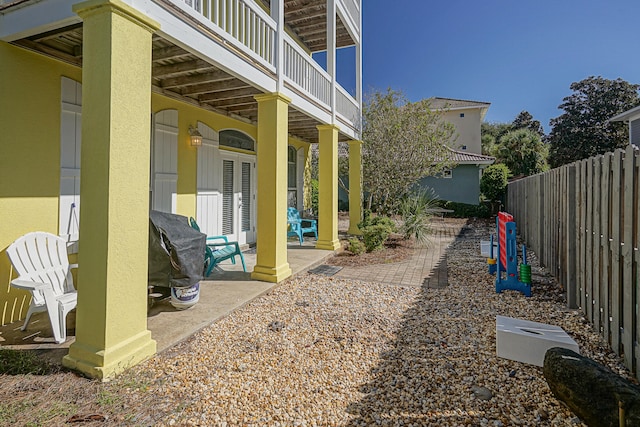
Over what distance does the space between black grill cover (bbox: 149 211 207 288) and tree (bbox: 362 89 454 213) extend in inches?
317

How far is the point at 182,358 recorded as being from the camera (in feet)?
9.91

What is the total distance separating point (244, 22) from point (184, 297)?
148 inches

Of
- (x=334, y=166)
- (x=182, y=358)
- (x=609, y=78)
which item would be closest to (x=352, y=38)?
(x=334, y=166)

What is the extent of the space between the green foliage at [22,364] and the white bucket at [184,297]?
1317 mm

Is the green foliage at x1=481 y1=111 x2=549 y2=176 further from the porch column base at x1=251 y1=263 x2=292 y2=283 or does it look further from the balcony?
the porch column base at x1=251 y1=263 x2=292 y2=283

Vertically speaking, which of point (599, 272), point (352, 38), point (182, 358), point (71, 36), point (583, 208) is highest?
point (352, 38)

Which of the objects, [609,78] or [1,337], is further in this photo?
[609,78]

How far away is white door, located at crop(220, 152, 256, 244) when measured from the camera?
764cm

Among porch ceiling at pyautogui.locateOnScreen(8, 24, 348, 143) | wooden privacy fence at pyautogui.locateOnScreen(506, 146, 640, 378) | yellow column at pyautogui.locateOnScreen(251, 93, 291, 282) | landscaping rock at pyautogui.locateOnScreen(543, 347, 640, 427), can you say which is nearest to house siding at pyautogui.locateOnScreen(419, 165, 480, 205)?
porch ceiling at pyautogui.locateOnScreen(8, 24, 348, 143)

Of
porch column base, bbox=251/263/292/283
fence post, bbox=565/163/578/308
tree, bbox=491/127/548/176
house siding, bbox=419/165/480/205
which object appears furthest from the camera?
tree, bbox=491/127/548/176

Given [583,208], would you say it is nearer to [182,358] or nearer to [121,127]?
[182,358]

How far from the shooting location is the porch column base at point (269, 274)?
5.31 m

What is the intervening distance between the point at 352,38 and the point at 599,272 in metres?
8.34

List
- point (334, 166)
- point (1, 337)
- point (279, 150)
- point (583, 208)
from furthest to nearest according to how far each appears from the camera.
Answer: point (334, 166) < point (279, 150) < point (583, 208) < point (1, 337)
